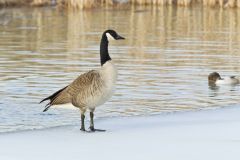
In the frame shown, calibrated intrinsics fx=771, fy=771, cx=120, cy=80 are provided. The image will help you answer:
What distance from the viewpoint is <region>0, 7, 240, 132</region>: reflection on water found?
501 inches

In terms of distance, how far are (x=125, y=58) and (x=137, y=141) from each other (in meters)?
12.5

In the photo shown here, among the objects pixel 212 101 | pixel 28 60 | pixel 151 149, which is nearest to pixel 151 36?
pixel 28 60

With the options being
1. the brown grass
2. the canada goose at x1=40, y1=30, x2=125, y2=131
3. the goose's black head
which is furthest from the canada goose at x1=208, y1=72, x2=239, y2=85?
the brown grass

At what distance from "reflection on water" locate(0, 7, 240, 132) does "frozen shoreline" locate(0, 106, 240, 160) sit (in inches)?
76.2

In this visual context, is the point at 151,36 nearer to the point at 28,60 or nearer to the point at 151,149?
the point at 28,60

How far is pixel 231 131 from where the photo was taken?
841cm

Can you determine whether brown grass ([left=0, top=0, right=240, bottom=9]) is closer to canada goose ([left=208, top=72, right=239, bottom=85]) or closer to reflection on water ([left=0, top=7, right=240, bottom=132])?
reflection on water ([left=0, top=7, right=240, bottom=132])

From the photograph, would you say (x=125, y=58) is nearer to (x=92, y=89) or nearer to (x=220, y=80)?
(x=220, y=80)

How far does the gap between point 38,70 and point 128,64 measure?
7.74ft

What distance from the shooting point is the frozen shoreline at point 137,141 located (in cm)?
713

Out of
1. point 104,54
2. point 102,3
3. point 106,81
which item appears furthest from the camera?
point 102,3

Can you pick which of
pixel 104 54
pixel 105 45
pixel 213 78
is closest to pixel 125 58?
pixel 213 78

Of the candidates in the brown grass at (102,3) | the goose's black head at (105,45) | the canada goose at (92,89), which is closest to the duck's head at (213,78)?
the goose's black head at (105,45)

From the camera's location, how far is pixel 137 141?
7922 mm
